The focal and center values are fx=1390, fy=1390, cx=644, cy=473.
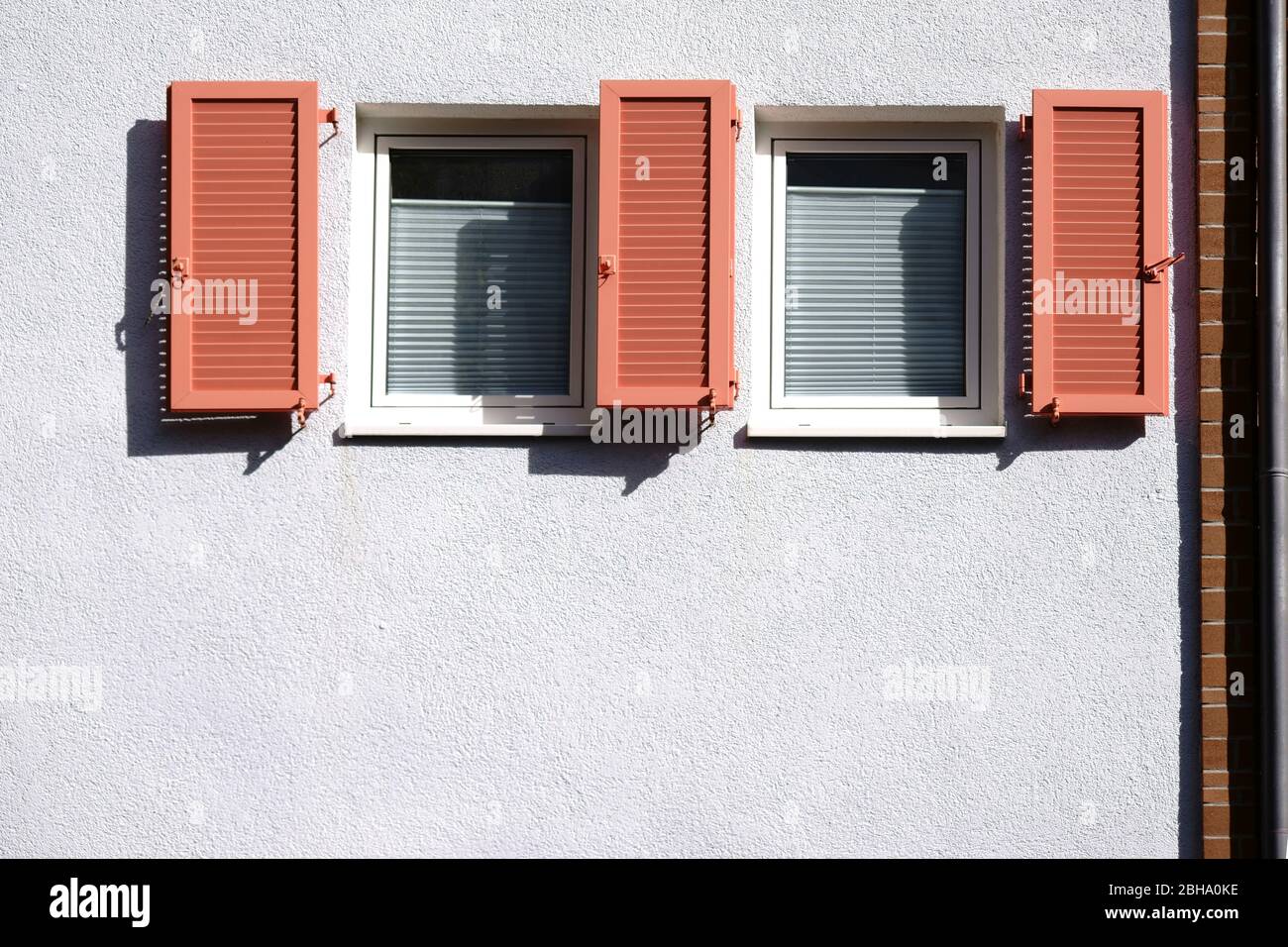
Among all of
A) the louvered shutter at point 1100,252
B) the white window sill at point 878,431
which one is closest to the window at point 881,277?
the white window sill at point 878,431

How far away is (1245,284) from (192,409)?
339cm

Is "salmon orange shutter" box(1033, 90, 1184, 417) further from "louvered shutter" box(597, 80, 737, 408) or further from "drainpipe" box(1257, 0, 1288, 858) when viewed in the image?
"louvered shutter" box(597, 80, 737, 408)

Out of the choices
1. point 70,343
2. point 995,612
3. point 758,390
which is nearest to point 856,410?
point 758,390

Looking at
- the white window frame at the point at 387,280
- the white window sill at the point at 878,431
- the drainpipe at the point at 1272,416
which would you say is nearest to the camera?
the drainpipe at the point at 1272,416

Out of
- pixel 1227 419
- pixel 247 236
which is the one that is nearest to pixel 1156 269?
pixel 1227 419

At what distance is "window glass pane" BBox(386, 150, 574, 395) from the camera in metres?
4.64

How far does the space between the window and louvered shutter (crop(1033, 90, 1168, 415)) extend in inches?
9.5

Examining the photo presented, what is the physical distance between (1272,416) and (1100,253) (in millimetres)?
745

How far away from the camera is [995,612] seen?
445cm

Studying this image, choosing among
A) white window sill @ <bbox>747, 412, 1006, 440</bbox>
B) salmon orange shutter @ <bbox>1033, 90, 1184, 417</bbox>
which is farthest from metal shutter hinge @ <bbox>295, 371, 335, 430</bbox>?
salmon orange shutter @ <bbox>1033, 90, 1184, 417</bbox>

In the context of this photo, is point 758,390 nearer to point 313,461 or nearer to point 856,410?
point 856,410

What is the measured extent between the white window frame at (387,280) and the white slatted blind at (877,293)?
69 centimetres

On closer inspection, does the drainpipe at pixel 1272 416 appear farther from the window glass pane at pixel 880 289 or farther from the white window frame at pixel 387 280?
the white window frame at pixel 387 280

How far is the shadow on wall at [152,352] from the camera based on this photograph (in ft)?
14.7
